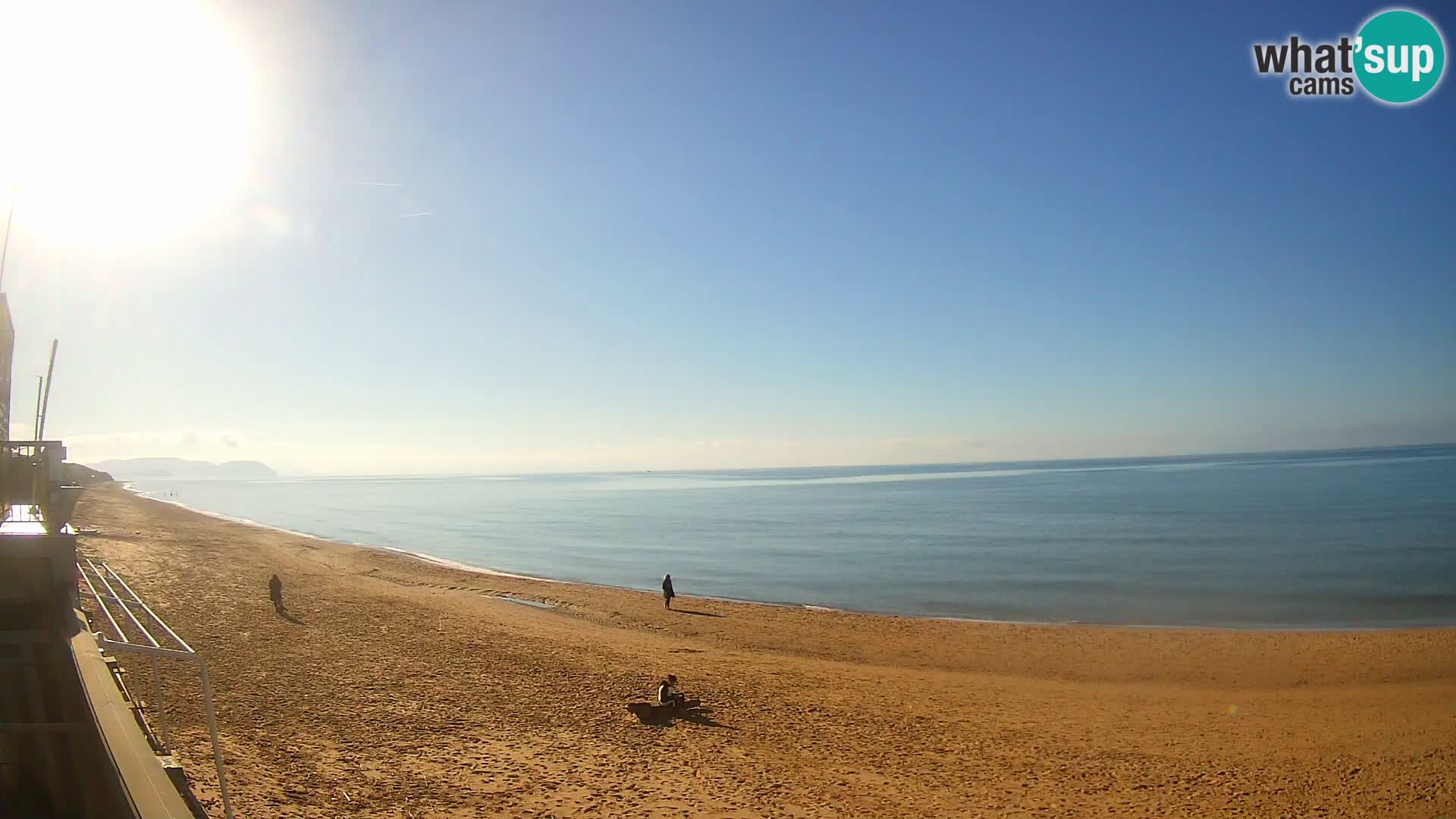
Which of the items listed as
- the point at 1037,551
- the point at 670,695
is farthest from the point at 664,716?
the point at 1037,551

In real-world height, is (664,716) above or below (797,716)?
above

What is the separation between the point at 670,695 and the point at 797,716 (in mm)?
2470

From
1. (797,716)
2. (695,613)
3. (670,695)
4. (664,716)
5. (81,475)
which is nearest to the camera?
(664,716)

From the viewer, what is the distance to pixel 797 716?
14047 mm

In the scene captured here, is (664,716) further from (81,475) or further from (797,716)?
(81,475)

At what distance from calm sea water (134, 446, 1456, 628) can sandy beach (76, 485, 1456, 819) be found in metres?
4.86

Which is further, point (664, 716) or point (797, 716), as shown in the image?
point (797, 716)

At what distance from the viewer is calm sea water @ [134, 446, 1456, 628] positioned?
2792 centimetres

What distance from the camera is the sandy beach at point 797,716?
10344mm

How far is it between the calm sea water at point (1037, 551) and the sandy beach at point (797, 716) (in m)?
4.86

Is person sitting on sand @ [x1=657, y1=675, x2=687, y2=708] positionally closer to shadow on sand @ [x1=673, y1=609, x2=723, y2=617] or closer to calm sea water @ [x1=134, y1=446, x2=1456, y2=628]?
shadow on sand @ [x1=673, y1=609, x2=723, y2=617]

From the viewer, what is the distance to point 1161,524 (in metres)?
55.2

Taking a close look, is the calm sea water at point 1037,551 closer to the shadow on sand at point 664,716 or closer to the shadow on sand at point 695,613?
the shadow on sand at point 695,613

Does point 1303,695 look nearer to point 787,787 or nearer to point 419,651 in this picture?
point 787,787
